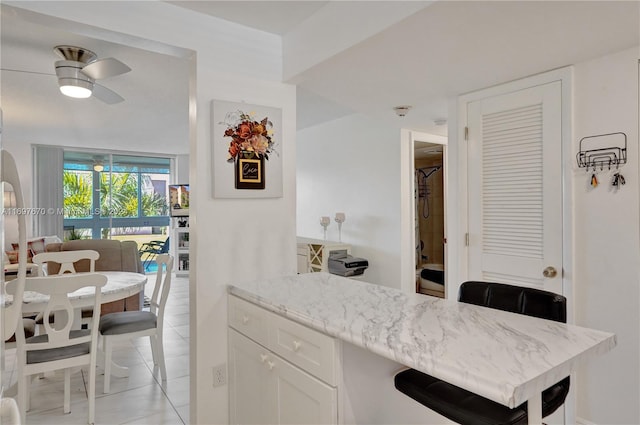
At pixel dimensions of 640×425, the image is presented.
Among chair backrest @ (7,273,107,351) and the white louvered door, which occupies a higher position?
the white louvered door

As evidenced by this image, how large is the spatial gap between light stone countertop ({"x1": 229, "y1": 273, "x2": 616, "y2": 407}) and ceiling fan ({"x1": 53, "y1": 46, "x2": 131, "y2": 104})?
6.07 ft

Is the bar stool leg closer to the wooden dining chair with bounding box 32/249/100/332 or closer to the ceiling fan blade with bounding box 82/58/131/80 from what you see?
the ceiling fan blade with bounding box 82/58/131/80

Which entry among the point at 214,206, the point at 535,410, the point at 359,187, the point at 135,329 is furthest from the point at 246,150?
the point at 359,187

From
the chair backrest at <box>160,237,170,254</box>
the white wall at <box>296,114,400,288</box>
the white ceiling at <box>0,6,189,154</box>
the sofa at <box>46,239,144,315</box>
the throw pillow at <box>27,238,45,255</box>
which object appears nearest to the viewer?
the white ceiling at <box>0,6,189,154</box>

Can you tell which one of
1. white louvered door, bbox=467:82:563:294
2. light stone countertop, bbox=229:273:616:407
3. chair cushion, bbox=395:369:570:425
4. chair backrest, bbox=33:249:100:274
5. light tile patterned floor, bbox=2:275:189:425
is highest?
white louvered door, bbox=467:82:563:294

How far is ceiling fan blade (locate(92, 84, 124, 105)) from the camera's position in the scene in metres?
3.03

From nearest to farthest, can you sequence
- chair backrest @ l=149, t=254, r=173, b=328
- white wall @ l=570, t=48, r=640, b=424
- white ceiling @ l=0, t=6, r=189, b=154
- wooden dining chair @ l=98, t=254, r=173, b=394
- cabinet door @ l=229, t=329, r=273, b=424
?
cabinet door @ l=229, t=329, r=273, b=424 → white wall @ l=570, t=48, r=640, b=424 → white ceiling @ l=0, t=6, r=189, b=154 → wooden dining chair @ l=98, t=254, r=173, b=394 → chair backrest @ l=149, t=254, r=173, b=328

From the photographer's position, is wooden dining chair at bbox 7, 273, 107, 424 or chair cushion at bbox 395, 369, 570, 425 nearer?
A: chair cushion at bbox 395, 369, 570, 425

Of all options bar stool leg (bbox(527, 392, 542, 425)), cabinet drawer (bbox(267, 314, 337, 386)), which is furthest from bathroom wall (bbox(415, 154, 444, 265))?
bar stool leg (bbox(527, 392, 542, 425))

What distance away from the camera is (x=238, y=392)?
2.12 meters

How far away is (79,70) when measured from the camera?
2711mm

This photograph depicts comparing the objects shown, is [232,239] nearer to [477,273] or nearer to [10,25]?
[477,273]

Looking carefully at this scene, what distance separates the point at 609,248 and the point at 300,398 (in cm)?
179

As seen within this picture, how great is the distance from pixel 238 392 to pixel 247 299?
526 mm
